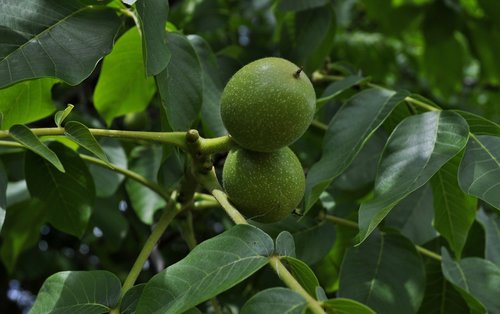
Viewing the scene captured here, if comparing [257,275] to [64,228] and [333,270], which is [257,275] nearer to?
[333,270]

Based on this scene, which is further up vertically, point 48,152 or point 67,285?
point 48,152

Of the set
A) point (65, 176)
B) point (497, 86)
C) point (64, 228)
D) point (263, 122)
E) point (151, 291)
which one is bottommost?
point (497, 86)

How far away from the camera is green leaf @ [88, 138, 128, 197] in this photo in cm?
175

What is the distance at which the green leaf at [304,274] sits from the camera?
100 cm

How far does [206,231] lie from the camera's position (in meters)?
2.44

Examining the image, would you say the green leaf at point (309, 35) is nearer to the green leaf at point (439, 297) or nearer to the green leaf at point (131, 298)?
the green leaf at point (439, 297)

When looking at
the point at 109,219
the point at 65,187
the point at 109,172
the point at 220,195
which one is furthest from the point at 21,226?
the point at 220,195

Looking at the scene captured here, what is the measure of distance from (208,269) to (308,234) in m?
0.59

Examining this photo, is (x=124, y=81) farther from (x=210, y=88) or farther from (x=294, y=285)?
(x=294, y=285)

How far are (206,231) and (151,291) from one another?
1.45 meters

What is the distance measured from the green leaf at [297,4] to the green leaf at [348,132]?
1.54ft

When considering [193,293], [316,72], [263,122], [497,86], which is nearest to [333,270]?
[316,72]

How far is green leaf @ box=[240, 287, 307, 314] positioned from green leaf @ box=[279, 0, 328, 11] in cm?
105

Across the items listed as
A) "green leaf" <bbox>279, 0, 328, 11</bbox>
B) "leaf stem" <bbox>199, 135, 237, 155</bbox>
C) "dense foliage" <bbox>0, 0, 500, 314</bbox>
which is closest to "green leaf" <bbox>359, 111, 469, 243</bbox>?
"dense foliage" <bbox>0, 0, 500, 314</bbox>
